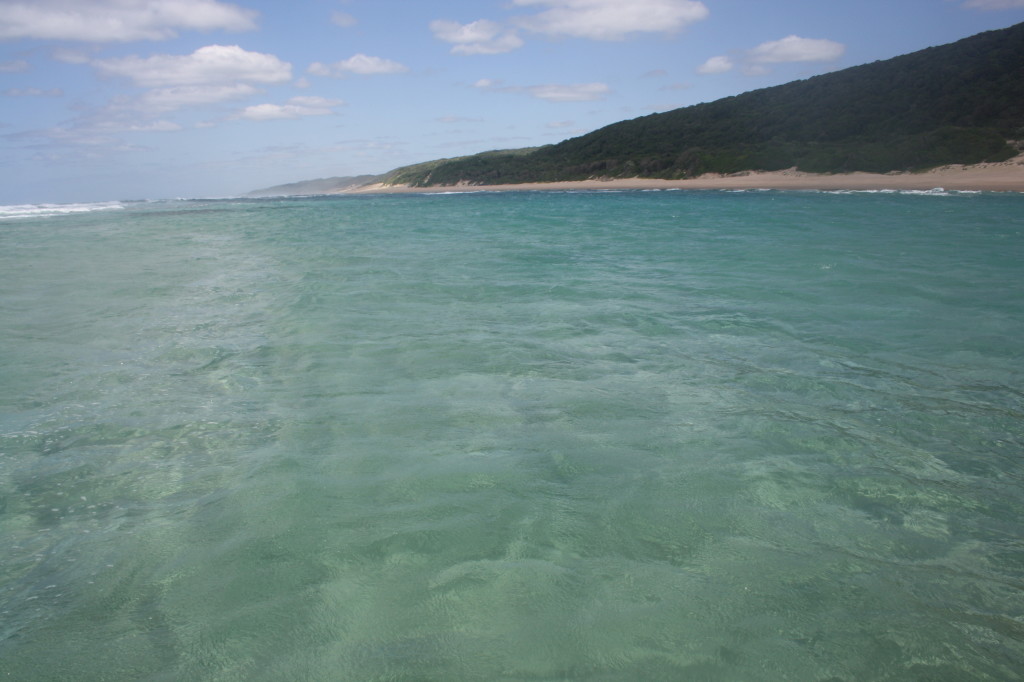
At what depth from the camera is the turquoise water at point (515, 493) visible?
2.15 m

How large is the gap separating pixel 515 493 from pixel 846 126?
5853 centimetres

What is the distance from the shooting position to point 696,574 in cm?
252

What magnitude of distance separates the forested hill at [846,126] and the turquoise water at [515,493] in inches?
1709

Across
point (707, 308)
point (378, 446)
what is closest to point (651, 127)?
point (707, 308)

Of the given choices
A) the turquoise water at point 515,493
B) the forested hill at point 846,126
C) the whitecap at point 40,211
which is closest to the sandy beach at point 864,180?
the forested hill at point 846,126

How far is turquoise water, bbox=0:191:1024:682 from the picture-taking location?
215 centimetres

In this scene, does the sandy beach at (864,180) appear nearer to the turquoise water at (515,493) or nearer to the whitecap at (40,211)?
the turquoise water at (515,493)

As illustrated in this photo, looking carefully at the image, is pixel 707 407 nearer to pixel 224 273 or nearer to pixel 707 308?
pixel 707 308

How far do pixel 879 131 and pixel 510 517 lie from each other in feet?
185

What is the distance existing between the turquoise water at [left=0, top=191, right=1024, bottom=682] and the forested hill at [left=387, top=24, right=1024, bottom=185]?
142ft

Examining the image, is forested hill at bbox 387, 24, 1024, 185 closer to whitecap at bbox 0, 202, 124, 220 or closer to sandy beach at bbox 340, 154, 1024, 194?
sandy beach at bbox 340, 154, 1024, 194

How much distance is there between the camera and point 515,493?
3.14 m

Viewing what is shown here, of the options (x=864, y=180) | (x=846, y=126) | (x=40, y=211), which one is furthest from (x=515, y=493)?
(x=846, y=126)

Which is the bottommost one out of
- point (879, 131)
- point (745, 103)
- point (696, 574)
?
point (696, 574)
